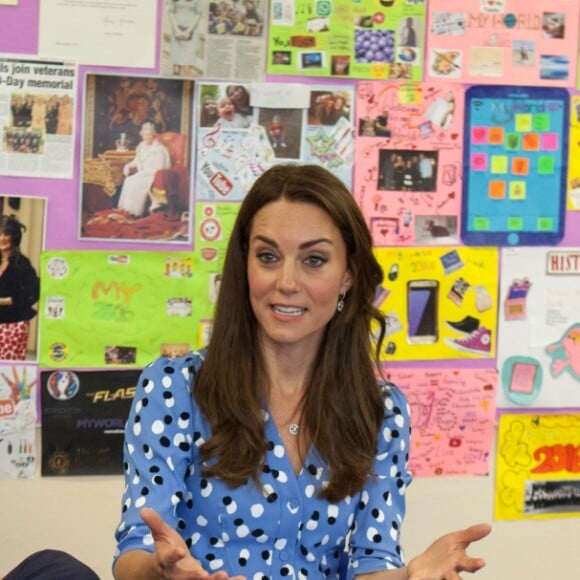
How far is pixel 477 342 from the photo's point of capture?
7.10ft

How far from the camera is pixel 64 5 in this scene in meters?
1.94

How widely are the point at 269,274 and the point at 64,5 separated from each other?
803mm

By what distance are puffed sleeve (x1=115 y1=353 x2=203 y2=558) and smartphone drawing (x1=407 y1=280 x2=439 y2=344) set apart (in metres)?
0.73

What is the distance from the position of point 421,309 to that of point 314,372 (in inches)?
24.3

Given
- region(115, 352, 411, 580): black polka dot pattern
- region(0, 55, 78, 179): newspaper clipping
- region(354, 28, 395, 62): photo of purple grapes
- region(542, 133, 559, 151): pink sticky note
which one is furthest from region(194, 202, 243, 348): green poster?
region(542, 133, 559, 151): pink sticky note

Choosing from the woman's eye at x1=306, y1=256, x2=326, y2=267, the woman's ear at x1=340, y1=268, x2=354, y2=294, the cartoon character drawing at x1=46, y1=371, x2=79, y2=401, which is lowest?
the cartoon character drawing at x1=46, y1=371, x2=79, y2=401

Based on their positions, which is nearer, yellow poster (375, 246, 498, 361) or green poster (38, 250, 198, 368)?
green poster (38, 250, 198, 368)

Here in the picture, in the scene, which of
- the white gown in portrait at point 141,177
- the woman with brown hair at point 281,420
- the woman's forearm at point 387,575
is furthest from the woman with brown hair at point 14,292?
the woman's forearm at point 387,575

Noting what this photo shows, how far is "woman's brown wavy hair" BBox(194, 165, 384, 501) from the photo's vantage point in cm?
148

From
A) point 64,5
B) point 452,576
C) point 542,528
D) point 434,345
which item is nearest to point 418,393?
point 434,345

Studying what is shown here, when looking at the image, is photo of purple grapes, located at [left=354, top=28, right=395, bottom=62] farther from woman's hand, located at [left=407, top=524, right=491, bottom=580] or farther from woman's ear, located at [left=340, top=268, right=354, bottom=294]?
woman's hand, located at [left=407, top=524, right=491, bottom=580]

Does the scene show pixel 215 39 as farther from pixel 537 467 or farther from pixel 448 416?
pixel 537 467

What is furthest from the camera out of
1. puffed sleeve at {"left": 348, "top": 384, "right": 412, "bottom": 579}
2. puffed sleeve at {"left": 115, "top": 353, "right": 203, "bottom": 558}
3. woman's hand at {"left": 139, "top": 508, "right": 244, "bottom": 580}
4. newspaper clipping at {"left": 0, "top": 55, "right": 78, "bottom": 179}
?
newspaper clipping at {"left": 0, "top": 55, "right": 78, "bottom": 179}

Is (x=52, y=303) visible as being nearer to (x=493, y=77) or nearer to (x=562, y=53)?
(x=493, y=77)
